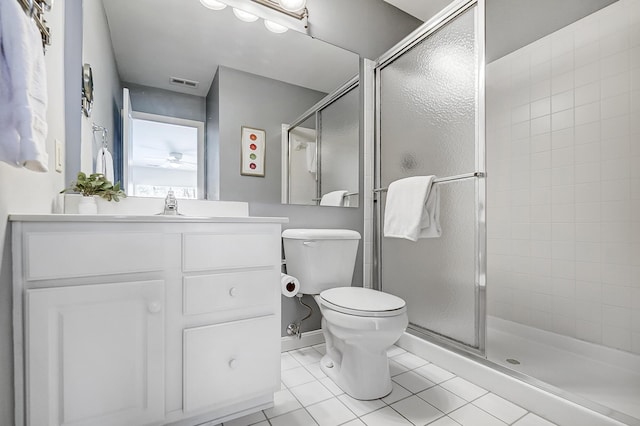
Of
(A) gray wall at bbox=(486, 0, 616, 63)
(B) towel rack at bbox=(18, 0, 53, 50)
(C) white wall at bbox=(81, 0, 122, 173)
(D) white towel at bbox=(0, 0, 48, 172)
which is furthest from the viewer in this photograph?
(A) gray wall at bbox=(486, 0, 616, 63)

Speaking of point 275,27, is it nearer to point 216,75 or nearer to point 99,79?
point 216,75

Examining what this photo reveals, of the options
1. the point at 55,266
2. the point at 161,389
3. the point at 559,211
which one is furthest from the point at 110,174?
the point at 559,211

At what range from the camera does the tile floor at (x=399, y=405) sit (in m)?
1.18

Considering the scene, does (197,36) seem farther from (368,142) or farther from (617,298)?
(617,298)

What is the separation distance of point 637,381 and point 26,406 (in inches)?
97.5

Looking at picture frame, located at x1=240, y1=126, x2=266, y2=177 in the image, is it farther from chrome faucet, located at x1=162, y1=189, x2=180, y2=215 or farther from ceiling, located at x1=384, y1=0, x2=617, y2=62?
ceiling, located at x1=384, y1=0, x2=617, y2=62

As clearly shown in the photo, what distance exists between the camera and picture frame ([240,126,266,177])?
1682 millimetres

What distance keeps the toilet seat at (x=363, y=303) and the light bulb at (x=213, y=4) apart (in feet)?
5.36

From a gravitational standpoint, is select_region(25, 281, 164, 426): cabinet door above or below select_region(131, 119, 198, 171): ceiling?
below

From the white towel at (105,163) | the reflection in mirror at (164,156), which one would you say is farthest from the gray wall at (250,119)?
the white towel at (105,163)

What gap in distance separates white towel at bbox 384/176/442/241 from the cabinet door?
49.0 inches

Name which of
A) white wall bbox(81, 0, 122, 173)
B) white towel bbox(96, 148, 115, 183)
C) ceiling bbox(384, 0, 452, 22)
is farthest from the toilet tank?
ceiling bbox(384, 0, 452, 22)

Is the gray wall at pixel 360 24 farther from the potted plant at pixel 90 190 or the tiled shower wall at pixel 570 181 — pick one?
the potted plant at pixel 90 190

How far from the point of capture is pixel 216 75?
1636mm
